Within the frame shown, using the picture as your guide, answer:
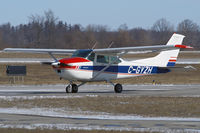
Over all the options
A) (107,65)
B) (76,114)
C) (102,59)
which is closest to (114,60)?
(107,65)

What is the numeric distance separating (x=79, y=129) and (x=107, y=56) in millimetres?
13254

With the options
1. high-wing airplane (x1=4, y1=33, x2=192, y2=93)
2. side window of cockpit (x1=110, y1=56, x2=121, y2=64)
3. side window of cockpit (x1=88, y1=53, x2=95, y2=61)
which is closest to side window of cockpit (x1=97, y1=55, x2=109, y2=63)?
high-wing airplane (x1=4, y1=33, x2=192, y2=93)

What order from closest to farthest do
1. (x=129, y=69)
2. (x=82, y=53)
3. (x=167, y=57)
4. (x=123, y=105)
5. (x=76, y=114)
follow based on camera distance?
1. (x=76, y=114)
2. (x=123, y=105)
3. (x=82, y=53)
4. (x=129, y=69)
5. (x=167, y=57)

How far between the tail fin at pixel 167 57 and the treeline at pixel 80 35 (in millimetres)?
30022

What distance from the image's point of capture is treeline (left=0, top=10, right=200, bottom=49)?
69.6 m

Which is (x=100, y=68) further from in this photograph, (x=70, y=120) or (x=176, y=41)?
(x=70, y=120)

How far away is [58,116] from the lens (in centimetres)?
1389

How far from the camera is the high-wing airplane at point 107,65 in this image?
22469 mm

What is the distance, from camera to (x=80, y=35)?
233 feet

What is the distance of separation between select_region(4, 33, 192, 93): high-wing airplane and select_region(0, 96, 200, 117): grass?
12.0 ft

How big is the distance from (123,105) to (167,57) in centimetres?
1021

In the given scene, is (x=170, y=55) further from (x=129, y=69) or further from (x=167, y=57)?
(x=129, y=69)

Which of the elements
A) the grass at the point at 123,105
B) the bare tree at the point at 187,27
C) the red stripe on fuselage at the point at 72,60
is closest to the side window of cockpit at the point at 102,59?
the red stripe on fuselage at the point at 72,60

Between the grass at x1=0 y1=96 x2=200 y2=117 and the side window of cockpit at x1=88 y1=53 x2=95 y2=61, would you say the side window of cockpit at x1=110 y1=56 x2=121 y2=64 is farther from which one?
the grass at x1=0 y1=96 x2=200 y2=117
